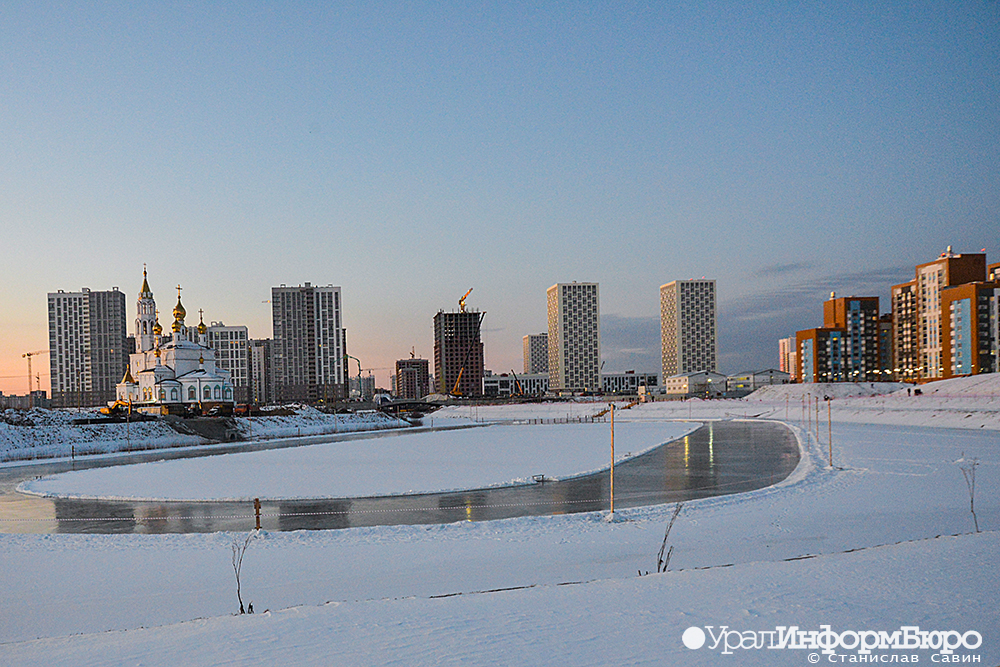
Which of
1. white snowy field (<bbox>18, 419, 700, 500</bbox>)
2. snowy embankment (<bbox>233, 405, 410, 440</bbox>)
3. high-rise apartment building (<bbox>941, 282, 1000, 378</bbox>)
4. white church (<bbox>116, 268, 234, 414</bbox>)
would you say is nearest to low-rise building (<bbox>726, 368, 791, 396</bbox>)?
high-rise apartment building (<bbox>941, 282, 1000, 378</bbox>)

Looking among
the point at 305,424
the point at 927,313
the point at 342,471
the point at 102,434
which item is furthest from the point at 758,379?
the point at 342,471

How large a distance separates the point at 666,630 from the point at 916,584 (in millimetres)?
4883

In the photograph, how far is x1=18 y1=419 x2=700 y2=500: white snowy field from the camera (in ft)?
88.2

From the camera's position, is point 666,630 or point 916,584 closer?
point 666,630

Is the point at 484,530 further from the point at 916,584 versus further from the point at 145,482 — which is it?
the point at 145,482

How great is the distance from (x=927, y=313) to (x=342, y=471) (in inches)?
6342

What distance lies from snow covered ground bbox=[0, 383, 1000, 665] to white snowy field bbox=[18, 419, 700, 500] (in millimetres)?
8440

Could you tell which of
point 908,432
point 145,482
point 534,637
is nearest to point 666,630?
point 534,637

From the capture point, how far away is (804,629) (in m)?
9.51

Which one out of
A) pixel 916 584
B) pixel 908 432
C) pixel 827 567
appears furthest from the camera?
pixel 908 432

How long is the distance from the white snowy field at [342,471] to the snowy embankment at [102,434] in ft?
45.4

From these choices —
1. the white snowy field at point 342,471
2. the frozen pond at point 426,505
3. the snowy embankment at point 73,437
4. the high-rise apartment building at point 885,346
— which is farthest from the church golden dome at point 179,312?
the high-rise apartment building at point 885,346

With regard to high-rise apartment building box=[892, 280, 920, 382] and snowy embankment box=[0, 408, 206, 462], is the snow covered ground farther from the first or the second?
high-rise apartment building box=[892, 280, 920, 382]

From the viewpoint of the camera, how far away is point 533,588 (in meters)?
11.9
